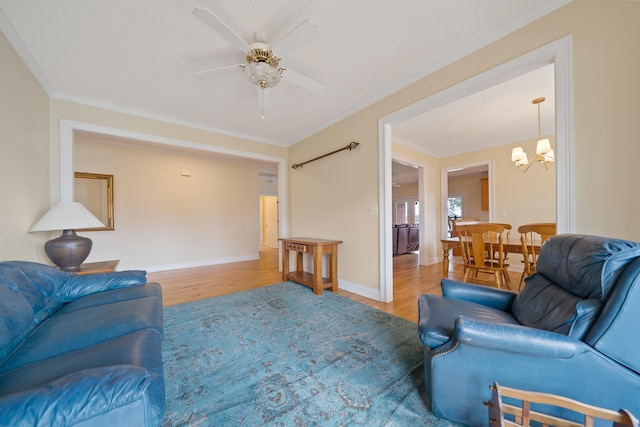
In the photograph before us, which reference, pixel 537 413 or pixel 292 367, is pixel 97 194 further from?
pixel 537 413

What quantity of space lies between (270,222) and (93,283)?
6723 mm

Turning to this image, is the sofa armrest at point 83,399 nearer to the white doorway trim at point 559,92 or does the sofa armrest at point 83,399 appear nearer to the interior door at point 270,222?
the white doorway trim at point 559,92

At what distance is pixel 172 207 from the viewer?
479 centimetres

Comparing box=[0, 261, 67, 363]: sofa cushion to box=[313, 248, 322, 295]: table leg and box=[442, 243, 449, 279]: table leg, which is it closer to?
box=[313, 248, 322, 295]: table leg

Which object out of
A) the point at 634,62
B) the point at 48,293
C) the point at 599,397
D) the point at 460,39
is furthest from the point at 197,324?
the point at 634,62

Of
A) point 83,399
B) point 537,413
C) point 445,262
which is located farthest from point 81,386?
point 445,262

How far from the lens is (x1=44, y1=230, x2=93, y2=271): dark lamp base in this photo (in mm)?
2096

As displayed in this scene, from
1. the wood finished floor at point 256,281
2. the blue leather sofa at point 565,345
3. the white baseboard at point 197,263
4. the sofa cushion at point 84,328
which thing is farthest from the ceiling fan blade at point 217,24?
the white baseboard at point 197,263

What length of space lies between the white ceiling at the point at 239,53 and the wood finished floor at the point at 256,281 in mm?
2539

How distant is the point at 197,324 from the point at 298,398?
1437 mm

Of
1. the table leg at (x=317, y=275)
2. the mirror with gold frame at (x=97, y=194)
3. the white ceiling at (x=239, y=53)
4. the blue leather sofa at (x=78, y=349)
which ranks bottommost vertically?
the table leg at (x=317, y=275)

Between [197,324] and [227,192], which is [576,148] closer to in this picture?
[197,324]

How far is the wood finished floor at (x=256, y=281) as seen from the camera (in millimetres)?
2795

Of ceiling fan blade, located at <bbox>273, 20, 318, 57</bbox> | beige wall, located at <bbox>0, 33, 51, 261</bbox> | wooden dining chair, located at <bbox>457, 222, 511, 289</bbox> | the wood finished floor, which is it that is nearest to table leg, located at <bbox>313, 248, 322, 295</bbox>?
the wood finished floor
